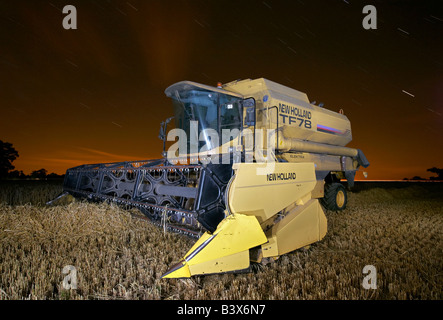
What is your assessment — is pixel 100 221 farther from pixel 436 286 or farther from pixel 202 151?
pixel 436 286

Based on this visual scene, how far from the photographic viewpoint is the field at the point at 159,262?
202cm

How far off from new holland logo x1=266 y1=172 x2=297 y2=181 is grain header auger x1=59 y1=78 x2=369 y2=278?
0.8 inches

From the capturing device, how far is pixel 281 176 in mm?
3055

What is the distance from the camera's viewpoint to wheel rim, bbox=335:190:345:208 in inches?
272

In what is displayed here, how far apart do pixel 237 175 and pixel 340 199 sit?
5443mm

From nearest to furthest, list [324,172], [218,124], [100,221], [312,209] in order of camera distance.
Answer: [312,209]
[100,221]
[218,124]
[324,172]

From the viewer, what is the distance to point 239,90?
556 cm

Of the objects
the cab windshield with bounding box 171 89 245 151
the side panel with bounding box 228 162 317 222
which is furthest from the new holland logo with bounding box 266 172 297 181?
the cab windshield with bounding box 171 89 245 151

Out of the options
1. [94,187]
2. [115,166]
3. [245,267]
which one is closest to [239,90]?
[115,166]

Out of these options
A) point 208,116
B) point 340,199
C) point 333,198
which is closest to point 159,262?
Answer: point 208,116

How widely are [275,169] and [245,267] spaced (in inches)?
43.5

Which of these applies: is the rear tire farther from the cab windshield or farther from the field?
the cab windshield

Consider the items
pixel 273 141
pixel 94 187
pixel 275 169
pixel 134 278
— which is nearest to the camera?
pixel 134 278

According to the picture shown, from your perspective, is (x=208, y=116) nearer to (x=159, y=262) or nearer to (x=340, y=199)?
(x=159, y=262)
